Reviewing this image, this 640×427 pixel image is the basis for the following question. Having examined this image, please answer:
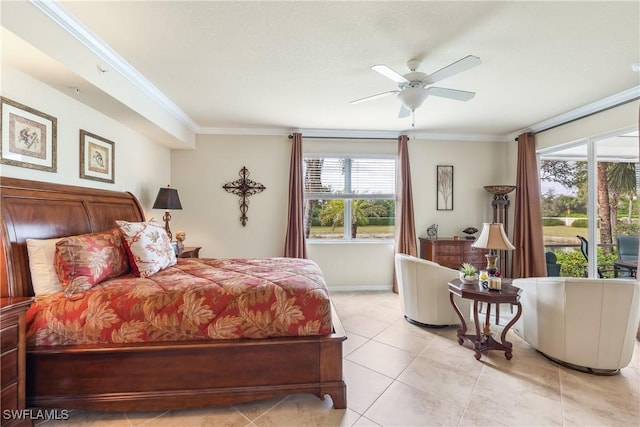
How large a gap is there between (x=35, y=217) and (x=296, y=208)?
9.41ft

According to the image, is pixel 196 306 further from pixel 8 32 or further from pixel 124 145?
pixel 124 145

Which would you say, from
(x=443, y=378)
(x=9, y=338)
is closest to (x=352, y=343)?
(x=443, y=378)

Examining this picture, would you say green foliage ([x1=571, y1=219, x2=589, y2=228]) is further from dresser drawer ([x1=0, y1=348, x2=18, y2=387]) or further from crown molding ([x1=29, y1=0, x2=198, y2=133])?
dresser drawer ([x1=0, y1=348, x2=18, y2=387])

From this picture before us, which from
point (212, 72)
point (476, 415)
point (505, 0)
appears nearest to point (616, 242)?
point (476, 415)

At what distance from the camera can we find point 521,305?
100 inches

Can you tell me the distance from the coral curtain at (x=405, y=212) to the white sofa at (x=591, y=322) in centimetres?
214

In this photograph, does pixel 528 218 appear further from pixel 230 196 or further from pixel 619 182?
pixel 230 196

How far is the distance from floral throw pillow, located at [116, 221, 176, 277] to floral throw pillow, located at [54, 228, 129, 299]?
0.40ft

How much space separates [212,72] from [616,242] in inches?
197

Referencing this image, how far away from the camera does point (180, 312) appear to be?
1.80 metres

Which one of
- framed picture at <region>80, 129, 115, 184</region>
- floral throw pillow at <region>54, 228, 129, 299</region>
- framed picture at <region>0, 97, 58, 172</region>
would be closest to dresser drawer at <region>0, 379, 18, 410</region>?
floral throw pillow at <region>54, 228, 129, 299</region>

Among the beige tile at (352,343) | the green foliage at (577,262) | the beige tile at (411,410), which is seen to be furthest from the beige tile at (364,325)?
the green foliage at (577,262)

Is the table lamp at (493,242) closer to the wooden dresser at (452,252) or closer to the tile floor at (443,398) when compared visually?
the tile floor at (443,398)

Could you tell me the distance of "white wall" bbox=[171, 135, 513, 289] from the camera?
4.41 metres
